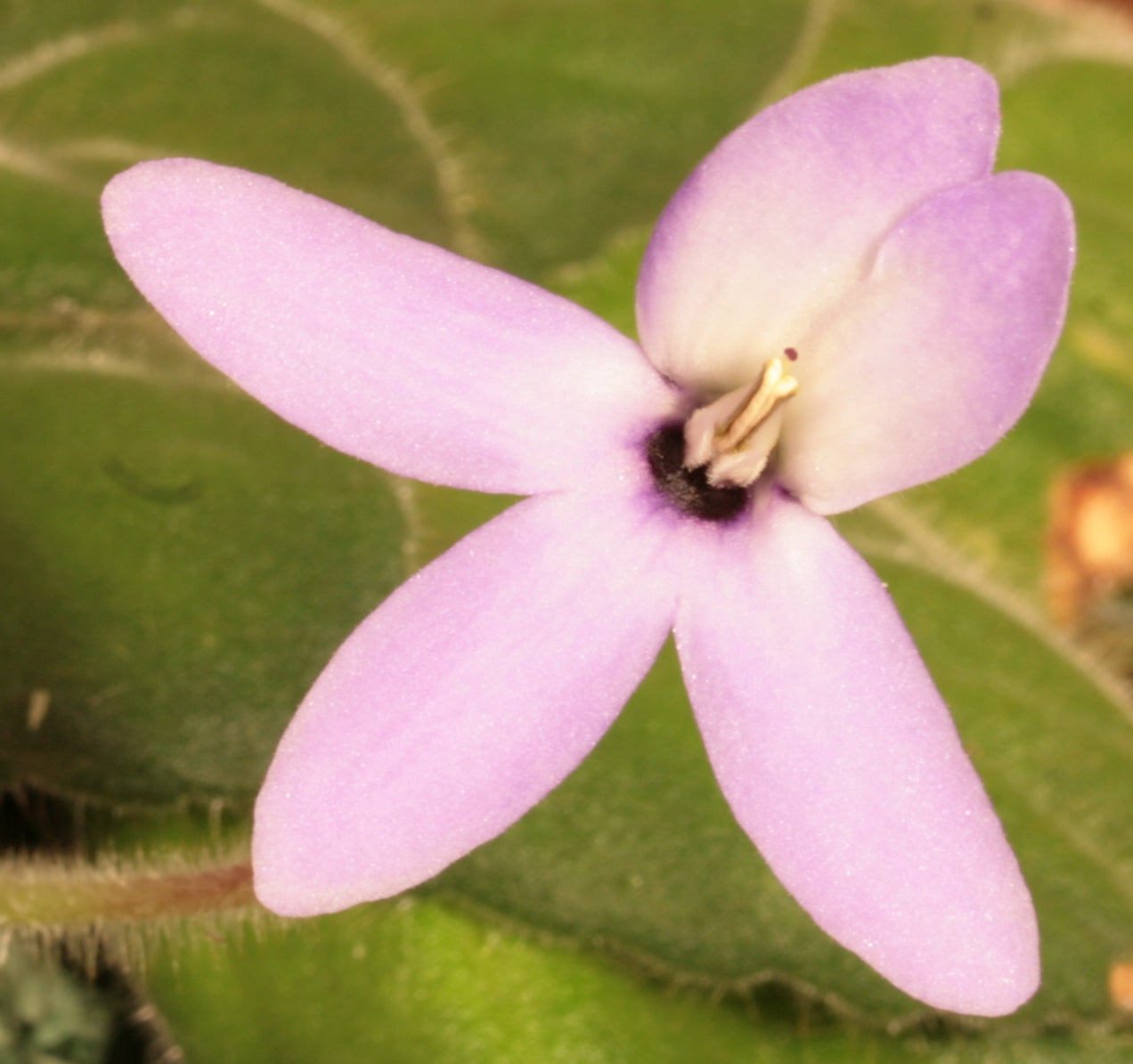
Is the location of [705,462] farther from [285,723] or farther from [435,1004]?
[435,1004]

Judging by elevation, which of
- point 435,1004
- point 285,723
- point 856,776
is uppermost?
point 856,776

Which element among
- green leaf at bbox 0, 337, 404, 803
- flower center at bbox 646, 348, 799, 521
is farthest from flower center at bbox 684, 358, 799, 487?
green leaf at bbox 0, 337, 404, 803

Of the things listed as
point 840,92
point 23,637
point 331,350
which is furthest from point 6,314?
point 840,92

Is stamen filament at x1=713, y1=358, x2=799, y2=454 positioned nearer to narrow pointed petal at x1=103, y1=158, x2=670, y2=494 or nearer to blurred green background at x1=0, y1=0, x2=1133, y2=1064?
narrow pointed petal at x1=103, y1=158, x2=670, y2=494

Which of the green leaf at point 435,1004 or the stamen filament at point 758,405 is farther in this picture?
the green leaf at point 435,1004

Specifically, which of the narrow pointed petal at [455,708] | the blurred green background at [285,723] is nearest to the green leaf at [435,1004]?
the blurred green background at [285,723]

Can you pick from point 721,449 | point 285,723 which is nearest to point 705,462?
point 721,449

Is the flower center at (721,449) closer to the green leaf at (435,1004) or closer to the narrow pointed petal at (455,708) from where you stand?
the narrow pointed petal at (455,708)
